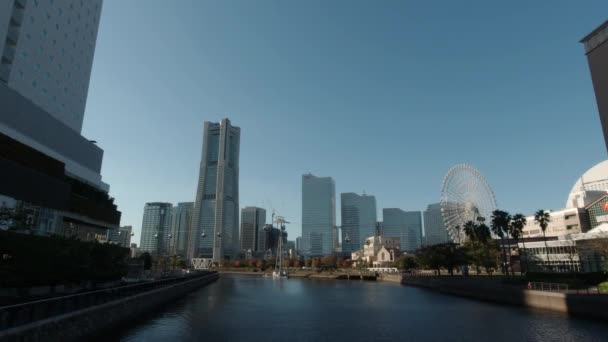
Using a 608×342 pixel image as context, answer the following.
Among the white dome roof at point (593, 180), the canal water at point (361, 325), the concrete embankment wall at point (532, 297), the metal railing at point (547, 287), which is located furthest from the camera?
the white dome roof at point (593, 180)

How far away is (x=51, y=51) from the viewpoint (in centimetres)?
8406

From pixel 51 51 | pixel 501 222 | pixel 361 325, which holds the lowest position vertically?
pixel 361 325

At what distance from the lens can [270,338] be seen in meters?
35.6

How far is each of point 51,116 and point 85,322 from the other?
61559mm

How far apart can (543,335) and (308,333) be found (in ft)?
73.6

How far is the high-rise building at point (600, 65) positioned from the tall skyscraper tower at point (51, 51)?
101m

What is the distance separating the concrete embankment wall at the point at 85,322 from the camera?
74.8 feet

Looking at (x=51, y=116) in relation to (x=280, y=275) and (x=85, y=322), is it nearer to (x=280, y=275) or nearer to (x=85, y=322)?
(x=85, y=322)

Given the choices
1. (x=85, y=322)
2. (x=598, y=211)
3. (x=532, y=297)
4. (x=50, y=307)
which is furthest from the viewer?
(x=598, y=211)

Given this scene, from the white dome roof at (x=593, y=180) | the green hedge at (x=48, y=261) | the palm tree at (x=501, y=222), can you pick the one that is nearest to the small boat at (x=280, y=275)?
the palm tree at (x=501, y=222)

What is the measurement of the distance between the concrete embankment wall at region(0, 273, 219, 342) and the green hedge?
7.19 m

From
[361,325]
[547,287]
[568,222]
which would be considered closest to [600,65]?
[547,287]

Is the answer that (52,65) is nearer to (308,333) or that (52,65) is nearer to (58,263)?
(58,263)

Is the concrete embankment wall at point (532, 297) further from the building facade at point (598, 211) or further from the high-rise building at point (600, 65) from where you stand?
the building facade at point (598, 211)
